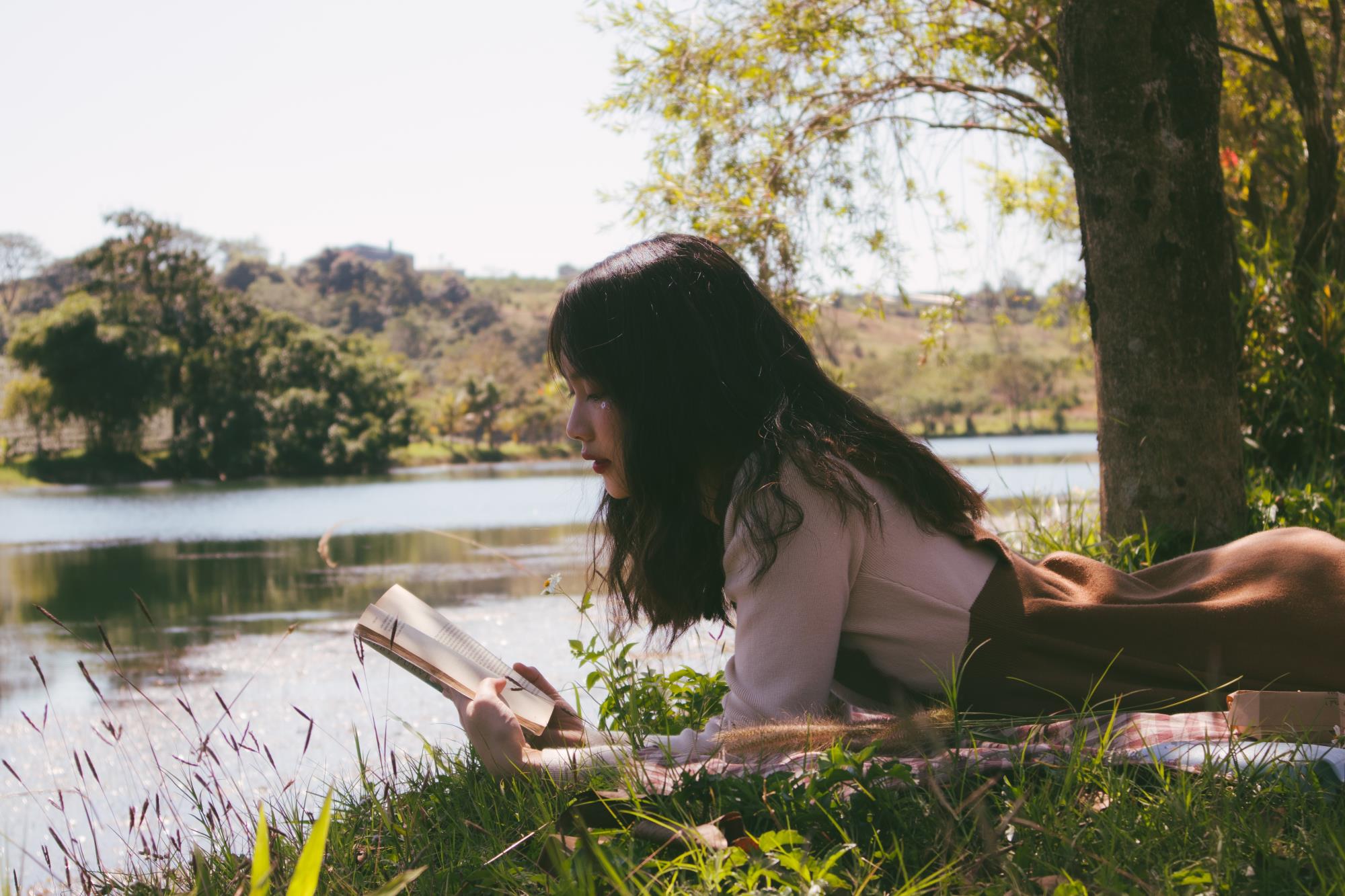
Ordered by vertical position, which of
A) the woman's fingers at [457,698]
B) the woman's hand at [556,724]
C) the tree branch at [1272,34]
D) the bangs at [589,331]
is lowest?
the woman's hand at [556,724]

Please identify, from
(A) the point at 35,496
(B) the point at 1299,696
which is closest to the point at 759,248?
(B) the point at 1299,696

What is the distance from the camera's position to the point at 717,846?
125 centimetres

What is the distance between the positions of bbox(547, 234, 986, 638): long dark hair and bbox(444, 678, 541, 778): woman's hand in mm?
396

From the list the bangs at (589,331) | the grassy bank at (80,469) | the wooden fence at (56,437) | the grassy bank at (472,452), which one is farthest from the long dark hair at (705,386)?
the grassy bank at (472,452)

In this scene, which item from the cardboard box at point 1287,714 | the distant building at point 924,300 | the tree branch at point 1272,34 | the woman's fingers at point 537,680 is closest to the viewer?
the cardboard box at point 1287,714

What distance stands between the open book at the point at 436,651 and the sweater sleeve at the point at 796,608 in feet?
1.33

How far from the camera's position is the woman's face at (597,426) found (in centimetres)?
172

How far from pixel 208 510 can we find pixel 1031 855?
21.1 m

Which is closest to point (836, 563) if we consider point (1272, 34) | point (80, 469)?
point (1272, 34)

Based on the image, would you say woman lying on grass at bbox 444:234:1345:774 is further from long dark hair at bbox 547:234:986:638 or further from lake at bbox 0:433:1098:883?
lake at bbox 0:433:1098:883

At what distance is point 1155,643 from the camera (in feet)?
5.47

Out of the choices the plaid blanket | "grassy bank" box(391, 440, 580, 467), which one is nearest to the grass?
the plaid blanket

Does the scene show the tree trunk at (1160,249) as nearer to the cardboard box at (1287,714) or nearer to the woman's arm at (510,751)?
the cardboard box at (1287,714)

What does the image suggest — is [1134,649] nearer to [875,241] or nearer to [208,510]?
[875,241]
